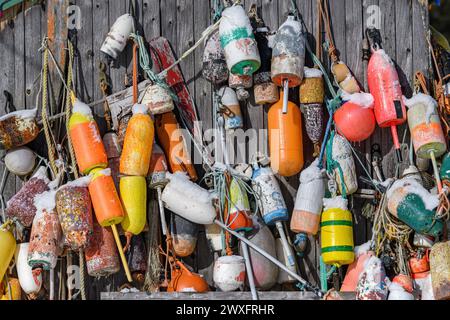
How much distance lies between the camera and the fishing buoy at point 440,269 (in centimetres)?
682

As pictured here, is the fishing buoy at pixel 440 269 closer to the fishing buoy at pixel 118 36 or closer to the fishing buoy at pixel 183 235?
the fishing buoy at pixel 183 235

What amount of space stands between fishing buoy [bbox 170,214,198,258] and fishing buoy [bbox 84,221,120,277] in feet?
1.41

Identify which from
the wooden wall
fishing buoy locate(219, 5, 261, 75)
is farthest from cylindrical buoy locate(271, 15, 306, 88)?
the wooden wall

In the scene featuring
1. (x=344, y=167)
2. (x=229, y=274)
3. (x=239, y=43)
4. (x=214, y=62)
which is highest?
(x=239, y=43)

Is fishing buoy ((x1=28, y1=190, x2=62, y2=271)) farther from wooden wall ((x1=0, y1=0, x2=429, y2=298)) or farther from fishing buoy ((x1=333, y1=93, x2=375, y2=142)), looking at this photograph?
fishing buoy ((x1=333, y1=93, x2=375, y2=142))

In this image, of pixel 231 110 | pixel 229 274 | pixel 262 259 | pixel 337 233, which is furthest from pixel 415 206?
pixel 231 110

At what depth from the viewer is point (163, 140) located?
24.7 ft

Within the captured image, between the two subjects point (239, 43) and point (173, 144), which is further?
point (173, 144)

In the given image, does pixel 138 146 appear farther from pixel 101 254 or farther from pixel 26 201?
pixel 26 201

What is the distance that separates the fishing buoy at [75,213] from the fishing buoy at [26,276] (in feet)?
1.35

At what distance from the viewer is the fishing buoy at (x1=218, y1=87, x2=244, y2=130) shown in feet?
24.6

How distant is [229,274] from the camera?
7.19m

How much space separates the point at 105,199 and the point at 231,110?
1124 mm

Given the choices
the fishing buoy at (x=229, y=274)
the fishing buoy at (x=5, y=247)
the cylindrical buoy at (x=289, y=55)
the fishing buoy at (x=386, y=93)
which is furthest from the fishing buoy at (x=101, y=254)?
the fishing buoy at (x=386, y=93)
